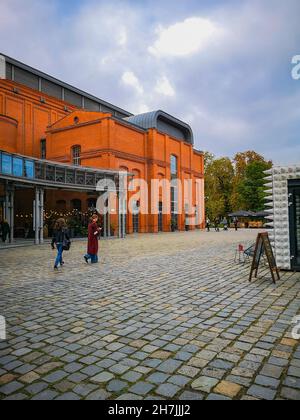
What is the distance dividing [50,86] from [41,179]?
22.2 meters

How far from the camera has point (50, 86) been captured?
121 feet

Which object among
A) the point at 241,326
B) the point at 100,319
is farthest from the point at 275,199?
→ the point at 100,319

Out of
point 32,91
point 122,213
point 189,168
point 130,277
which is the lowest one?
point 130,277

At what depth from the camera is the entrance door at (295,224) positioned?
8.57 metres

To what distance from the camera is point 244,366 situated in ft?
10.1

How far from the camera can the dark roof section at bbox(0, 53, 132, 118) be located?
3288 cm

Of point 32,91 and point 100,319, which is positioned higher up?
point 32,91

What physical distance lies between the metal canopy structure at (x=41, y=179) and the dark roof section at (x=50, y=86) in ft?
58.1

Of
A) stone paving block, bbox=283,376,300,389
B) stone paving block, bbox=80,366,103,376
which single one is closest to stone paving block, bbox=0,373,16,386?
stone paving block, bbox=80,366,103,376

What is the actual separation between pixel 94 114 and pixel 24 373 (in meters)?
29.9

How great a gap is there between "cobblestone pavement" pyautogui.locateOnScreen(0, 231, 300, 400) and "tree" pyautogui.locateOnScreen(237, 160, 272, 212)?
46541 mm

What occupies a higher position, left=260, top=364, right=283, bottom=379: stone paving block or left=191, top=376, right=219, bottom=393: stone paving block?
left=191, top=376, right=219, bottom=393: stone paving block

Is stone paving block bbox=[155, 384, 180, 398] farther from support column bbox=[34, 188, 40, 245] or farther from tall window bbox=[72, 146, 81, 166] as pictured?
tall window bbox=[72, 146, 81, 166]
